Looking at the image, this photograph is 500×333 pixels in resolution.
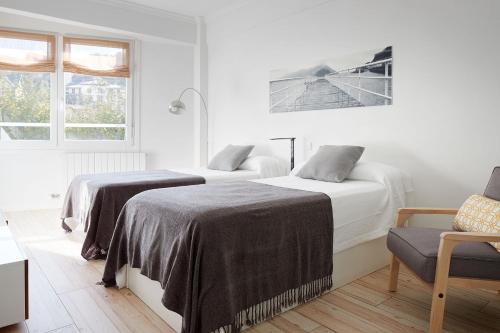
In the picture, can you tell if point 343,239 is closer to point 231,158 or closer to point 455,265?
point 455,265

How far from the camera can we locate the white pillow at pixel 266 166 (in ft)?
13.0

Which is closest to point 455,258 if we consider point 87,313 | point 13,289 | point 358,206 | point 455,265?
point 455,265

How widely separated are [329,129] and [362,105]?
438mm

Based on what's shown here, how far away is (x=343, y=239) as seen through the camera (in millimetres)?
2385

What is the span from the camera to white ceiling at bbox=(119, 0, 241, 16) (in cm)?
462

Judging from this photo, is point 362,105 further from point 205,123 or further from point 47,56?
point 47,56

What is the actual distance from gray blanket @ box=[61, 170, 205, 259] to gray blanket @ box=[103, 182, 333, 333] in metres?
0.65

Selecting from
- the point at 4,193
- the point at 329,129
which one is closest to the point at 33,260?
the point at 4,193

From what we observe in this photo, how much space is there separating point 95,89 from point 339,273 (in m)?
4.21

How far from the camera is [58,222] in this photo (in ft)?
13.3

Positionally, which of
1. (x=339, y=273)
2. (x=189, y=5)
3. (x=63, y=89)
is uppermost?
(x=189, y=5)

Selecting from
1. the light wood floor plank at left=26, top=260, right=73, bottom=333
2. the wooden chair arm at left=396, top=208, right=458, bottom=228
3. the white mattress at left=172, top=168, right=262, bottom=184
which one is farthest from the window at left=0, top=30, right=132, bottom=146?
the wooden chair arm at left=396, top=208, right=458, bottom=228

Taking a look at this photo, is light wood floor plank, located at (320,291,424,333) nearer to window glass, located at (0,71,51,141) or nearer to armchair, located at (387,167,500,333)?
armchair, located at (387,167,500,333)

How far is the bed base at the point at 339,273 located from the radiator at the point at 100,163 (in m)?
2.95
